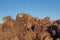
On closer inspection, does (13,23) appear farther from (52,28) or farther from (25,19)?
(52,28)

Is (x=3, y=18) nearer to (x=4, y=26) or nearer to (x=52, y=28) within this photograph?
(x=4, y=26)

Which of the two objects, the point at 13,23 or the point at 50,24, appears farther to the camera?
the point at 50,24

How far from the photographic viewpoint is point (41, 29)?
2016 inches

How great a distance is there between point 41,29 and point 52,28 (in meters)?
3.14

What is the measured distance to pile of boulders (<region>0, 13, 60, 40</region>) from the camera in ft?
156

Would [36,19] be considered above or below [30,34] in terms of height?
above

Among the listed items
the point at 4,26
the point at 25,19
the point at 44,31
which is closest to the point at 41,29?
the point at 44,31

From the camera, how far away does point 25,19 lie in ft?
176

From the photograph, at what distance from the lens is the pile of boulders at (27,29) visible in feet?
156

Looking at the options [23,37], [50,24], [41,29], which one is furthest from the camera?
[50,24]

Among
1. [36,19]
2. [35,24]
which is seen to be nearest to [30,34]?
[35,24]

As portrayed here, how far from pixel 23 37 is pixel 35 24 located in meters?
7.14

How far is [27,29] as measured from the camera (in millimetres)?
52250

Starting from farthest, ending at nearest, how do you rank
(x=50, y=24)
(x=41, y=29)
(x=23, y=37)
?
(x=50, y=24) → (x=41, y=29) → (x=23, y=37)
